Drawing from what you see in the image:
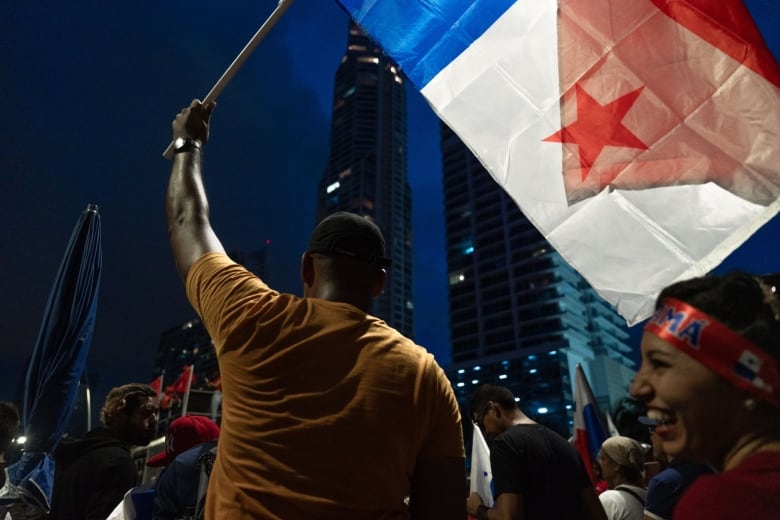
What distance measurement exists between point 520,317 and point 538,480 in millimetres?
93063

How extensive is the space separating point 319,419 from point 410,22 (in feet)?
11.0

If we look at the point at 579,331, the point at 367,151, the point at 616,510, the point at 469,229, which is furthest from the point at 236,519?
the point at 367,151

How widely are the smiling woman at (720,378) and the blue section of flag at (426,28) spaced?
280 centimetres

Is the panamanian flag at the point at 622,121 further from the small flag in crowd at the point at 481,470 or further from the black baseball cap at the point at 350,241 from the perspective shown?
the small flag in crowd at the point at 481,470

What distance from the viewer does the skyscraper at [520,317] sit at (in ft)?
277

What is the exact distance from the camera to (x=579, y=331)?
92750 millimetres

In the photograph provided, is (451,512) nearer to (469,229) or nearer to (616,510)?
(616,510)

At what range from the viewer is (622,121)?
3096mm

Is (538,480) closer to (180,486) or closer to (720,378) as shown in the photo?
(180,486)

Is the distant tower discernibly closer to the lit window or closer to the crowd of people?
the lit window

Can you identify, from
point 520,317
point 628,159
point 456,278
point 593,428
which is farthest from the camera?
point 456,278

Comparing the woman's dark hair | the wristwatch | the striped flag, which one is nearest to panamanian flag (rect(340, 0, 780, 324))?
the woman's dark hair

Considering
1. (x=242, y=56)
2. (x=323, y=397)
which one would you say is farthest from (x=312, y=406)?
(x=242, y=56)

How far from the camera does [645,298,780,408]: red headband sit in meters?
1.33
